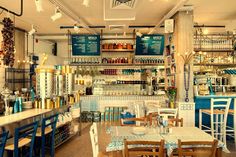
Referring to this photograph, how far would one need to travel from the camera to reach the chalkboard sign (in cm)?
890

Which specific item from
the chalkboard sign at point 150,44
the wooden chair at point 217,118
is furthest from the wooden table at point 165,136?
the chalkboard sign at point 150,44

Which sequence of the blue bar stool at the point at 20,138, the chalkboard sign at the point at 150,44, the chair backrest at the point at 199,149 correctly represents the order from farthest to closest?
1. the chalkboard sign at the point at 150,44
2. the blue bar stool at the point at 20,138
3. the chair backrest at the point at 199,149

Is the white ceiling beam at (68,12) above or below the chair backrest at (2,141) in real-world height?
above

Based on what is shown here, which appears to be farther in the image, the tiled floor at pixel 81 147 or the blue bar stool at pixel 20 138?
the tiled floor at pixel 81 147

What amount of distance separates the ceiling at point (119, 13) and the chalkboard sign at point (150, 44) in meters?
0.80

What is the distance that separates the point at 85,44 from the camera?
9.18 meters

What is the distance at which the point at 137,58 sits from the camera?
938 centimetres

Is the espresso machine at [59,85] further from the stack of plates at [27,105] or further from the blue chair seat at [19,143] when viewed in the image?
the blue chair seat at [19,143]

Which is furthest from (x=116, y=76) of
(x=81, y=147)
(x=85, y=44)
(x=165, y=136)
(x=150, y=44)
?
(x=165, y=136)

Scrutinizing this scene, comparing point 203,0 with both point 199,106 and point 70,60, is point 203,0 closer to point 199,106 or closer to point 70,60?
point 199,106

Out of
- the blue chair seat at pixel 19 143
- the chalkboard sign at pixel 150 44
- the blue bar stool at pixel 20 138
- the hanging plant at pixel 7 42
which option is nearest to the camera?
the blue bar stool at pixel 20 138

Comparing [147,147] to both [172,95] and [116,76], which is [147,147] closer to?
[172,95]

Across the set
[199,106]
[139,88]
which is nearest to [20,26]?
[139,88]

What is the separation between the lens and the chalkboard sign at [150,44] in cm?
890
